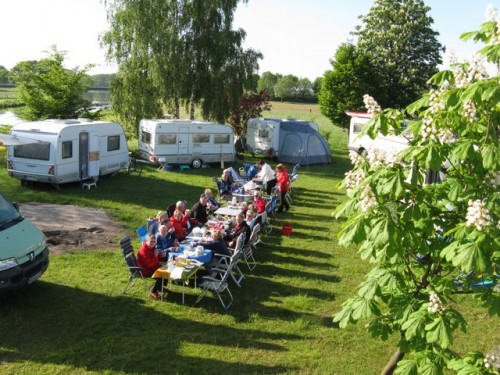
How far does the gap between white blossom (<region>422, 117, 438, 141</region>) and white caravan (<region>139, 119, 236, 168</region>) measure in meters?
18.8

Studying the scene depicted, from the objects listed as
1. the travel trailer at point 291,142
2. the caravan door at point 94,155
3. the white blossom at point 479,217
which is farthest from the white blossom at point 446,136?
the travel trailer at point 291,142

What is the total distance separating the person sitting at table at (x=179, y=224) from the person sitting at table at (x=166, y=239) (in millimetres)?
487

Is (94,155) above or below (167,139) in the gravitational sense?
below

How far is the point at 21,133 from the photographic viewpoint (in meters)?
15.8

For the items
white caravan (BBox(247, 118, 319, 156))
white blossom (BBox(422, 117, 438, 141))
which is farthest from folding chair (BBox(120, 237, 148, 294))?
white caravan (BBox(247, 118, 319, 156))

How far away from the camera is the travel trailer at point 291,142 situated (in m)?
25.8

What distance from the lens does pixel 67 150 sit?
16.3 metres

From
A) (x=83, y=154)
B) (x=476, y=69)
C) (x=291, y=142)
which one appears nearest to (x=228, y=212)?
(x=83, y=154)

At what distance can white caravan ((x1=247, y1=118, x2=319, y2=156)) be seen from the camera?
2622cm

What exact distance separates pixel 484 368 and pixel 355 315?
1021mm

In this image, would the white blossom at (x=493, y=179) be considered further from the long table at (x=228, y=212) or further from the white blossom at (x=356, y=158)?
the long table at (x=228, y=212)

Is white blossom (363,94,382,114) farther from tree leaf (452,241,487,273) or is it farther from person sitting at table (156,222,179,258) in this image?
person sitting at table (156,222,179,258)

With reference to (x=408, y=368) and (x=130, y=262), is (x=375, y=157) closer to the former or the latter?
(x=408, y=368)

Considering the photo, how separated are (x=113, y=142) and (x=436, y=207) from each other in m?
16.3
